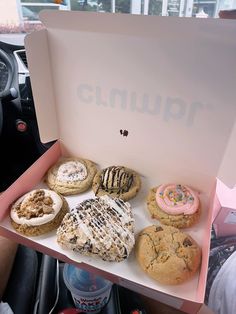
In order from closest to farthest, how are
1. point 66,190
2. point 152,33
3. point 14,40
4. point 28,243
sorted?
point 152,33, point 28,243, point 66,190, point 14,40

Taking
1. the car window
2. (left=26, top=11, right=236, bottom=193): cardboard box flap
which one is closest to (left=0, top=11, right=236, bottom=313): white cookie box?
(left=26, top=11, right=236, bottom=193): cardboard box flap

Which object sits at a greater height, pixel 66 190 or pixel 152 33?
pixel 152 33

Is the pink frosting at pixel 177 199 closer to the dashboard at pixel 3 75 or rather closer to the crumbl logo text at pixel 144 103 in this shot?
the crumbl logo text at pixel 144 103

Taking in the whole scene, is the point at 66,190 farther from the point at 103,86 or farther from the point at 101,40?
the point at 101,40

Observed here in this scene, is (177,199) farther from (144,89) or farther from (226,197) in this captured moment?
(144,89)

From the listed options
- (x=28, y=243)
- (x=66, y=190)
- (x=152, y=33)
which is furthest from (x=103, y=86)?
(x=28, y=243)

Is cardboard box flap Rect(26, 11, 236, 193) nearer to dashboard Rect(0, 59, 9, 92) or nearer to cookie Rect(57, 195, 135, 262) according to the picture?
cookie Rect(57, 195, 135, 262)

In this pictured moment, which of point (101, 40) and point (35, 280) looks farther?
point (35, 280)

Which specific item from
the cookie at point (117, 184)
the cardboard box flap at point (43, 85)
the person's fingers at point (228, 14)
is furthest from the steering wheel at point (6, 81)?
the person's fingers at point (228, 14)

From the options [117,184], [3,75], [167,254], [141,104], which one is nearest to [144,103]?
[141,104]
